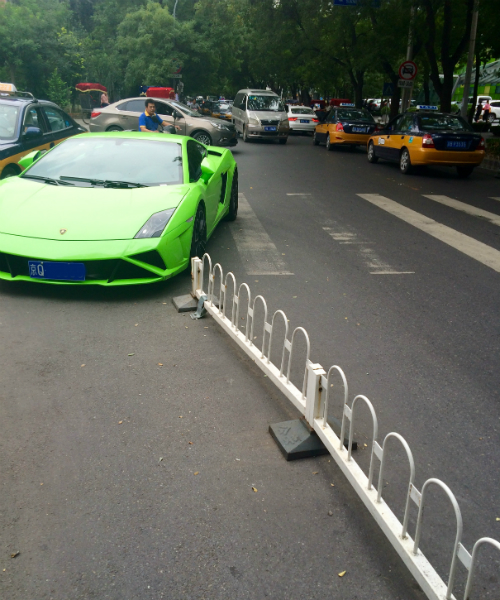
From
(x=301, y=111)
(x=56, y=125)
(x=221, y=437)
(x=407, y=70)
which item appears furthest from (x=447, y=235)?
(x=301, y=111)

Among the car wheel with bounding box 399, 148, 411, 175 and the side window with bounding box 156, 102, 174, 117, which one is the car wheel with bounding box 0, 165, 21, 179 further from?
the side window with bounding box 156, 102, 174, 117

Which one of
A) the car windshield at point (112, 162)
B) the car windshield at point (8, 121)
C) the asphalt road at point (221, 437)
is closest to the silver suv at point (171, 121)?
the car windshield at point (8, 121)

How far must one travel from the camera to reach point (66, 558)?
267cm

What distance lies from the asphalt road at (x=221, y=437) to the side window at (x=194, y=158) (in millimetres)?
1016

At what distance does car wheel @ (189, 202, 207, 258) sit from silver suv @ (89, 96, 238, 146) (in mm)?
13493

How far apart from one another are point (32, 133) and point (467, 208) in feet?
24.6

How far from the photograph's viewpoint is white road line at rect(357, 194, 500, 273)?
8.20 m

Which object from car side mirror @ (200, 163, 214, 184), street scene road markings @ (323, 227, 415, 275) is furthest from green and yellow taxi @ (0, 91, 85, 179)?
street scene road markings @ (323, 227, 415, 275)

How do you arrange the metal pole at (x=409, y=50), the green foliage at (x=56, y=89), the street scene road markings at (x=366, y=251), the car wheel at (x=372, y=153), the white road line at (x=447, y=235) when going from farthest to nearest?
the green foliage at (x=56, y=89), the metal pole at (x=409, y=50), the car wheel at (x=372, y=153), the white road line at (x=447, y=235), the street scene road markings at (x=366, y=251)

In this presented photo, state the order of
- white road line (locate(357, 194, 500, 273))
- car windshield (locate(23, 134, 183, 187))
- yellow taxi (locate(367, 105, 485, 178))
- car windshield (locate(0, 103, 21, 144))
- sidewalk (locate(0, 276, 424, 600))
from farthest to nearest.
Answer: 1. yellow taxi (locate(367, 105, 485, 178))
2. car windshield (locate(0, 103, 21, 144))
3. white road line (locate(357, 194, 500, 273))
4. car windshield (locate(23, 134, 183, 187))
5. sidewalk (locate(0, 276, 424, 600))

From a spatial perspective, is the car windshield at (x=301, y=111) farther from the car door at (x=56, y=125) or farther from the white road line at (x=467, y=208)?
the car door at (x=56, y=125)

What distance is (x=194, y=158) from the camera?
7.66 m

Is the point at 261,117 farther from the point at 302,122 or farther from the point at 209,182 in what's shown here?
the point at 209,182

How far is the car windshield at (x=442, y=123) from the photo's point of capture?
626 inches
